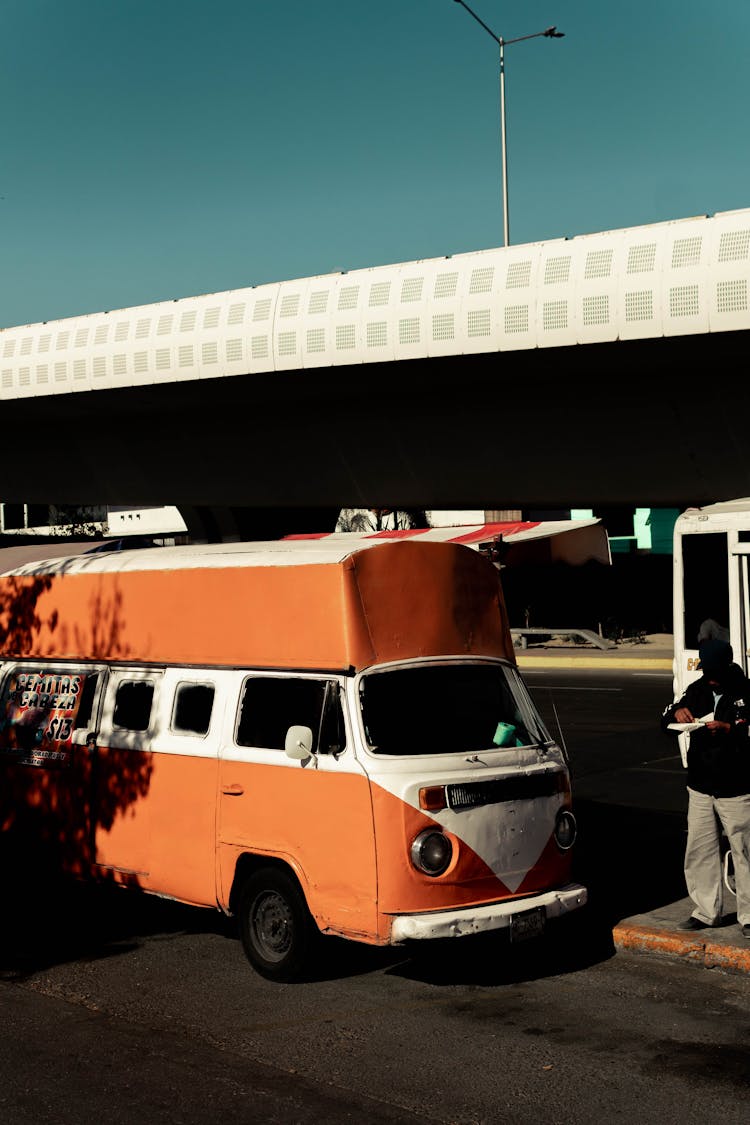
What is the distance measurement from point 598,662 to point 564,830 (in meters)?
25.6

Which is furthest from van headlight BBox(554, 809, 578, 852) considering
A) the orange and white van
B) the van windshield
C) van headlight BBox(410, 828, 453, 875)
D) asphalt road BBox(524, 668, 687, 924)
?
van headlight BBox(410, 828, 453, 875)

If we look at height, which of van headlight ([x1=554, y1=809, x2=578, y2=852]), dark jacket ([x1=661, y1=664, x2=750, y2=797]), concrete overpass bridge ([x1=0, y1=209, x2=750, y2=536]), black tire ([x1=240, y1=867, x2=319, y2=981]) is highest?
concrete overpass bridge ([x1=0, y1=209, x2=750, y2=536])

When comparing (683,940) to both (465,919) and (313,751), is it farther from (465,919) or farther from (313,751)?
(313,751)

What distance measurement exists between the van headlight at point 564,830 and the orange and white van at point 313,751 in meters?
0.02

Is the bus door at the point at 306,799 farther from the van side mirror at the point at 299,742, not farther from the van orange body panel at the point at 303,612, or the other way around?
the van orange body panel at the point at 303,612

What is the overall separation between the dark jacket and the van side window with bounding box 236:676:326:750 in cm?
254

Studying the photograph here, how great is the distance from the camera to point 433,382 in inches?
980

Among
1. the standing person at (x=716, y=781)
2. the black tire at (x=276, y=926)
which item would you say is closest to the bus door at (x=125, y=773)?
the black tire at (x=276, y=926)

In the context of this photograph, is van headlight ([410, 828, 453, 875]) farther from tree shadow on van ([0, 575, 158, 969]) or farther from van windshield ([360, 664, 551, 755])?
tree shadow on van ([0, 575, 158, 969])

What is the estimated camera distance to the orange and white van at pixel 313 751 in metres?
7.63

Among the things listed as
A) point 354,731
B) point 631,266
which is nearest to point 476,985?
point 354,731

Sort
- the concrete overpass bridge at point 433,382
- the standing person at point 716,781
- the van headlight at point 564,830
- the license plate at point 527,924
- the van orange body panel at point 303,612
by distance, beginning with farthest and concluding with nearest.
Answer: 1. the concrete overpass bridge at point 433,382
2. the standing person at point 716,781
3. the van headlight at point 564,830
4. the van orange body panel at point 303,612
5. the license plate at point 527,924

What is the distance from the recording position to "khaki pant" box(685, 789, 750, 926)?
27.8ft

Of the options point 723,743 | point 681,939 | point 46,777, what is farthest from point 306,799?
point 46,777
